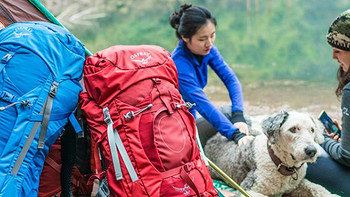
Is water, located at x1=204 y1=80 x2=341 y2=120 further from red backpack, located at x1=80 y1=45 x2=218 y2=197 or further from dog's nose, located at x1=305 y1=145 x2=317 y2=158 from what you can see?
red backpack, located at x1=80 y1=45 x2=218 y2=197

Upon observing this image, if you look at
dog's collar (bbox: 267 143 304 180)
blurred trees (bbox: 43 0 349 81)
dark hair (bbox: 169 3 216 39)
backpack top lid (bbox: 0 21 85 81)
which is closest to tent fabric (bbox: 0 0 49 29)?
backpack top lid (bbox: 0 21 85 81)

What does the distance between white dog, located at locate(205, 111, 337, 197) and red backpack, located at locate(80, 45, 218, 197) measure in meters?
0.84

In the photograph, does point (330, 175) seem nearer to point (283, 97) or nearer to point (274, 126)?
point (274, 126)

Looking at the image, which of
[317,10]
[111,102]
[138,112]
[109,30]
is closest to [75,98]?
[111,102]

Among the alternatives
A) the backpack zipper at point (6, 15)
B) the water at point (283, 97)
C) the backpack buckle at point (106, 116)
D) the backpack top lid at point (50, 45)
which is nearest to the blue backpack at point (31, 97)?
the backpack top lid at point (50, 45)

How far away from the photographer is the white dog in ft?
9.16

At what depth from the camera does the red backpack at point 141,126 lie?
2.08 m

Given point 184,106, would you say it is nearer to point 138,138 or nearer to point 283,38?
point 138,138

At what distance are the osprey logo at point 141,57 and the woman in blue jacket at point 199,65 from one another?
1.05 m

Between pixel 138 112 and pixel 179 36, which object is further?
pixel 179 36

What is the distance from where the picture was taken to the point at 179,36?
3.49 metres

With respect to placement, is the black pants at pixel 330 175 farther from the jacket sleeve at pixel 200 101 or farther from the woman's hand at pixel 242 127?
the jacket sleeve at pixel 200 101

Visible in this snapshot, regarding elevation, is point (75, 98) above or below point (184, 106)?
above

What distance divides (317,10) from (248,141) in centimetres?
686
